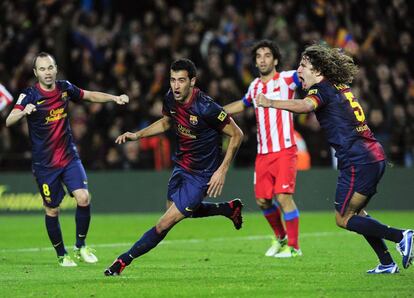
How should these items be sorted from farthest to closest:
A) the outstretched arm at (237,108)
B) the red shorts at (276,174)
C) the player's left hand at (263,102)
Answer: the outstretched arm at (237,108) → the red shorts at (276,174) → the player's left hand at (263,102)

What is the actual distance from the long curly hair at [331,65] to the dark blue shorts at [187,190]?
1706mm

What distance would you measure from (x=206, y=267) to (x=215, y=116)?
1.95 metres

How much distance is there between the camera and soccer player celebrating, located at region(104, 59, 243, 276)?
1006 centimetres

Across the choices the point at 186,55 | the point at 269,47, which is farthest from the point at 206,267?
the point at 186,55

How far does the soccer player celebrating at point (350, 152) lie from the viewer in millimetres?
9992

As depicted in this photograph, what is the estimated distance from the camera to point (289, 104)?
968 cm

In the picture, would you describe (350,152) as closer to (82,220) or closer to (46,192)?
(82,220)

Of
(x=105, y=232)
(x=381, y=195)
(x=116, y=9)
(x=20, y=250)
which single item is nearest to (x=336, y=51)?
(x=20, y=250)

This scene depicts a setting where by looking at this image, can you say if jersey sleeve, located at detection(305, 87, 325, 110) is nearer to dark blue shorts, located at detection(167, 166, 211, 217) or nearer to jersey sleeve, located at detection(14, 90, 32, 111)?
dark blue shorts, located at detection(167, 166, 211, 217)

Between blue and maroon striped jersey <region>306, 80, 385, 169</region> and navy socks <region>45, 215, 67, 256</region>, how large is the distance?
371 centimetres

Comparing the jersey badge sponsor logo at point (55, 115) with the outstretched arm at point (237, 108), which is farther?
the outstretched arm at point (237, 108)

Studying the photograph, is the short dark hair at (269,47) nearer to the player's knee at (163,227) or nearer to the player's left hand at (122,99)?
the player's left hand at (122,99)

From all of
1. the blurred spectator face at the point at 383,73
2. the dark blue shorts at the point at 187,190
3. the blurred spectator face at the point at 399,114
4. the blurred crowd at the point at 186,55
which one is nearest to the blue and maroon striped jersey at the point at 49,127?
the dark blue shorts at the point at 187,190

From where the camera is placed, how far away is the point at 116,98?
11.5 m
